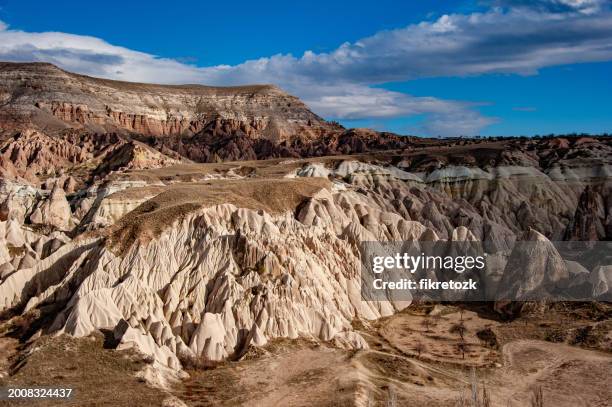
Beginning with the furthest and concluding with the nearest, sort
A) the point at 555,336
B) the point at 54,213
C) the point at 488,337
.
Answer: the point at 54,213
the point at 488,337
the point at 555,336

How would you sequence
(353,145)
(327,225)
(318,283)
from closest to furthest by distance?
(318,283) → (327,225) → (353,145)

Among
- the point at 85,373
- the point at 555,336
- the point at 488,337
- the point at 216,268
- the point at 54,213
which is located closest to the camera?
the point at 85,373

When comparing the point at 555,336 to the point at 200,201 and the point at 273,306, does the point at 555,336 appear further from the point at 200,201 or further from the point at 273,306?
the point at 200,201

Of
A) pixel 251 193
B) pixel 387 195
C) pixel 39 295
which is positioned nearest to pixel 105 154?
pixel 387 195

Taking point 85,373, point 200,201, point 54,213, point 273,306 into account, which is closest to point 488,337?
point 273,306

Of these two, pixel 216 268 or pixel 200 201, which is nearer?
pixel 216 268

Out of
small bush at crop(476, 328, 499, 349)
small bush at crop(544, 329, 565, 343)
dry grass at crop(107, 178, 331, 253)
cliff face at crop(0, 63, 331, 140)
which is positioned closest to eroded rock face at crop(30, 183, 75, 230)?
dry grass at crop(107, 178, 331, 253)

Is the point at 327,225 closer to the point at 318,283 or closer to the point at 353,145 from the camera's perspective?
the point at 318,283

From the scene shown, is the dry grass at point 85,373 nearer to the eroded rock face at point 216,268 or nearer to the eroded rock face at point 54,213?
the eroded rock face at point 216,268

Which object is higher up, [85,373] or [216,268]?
[216,268]
